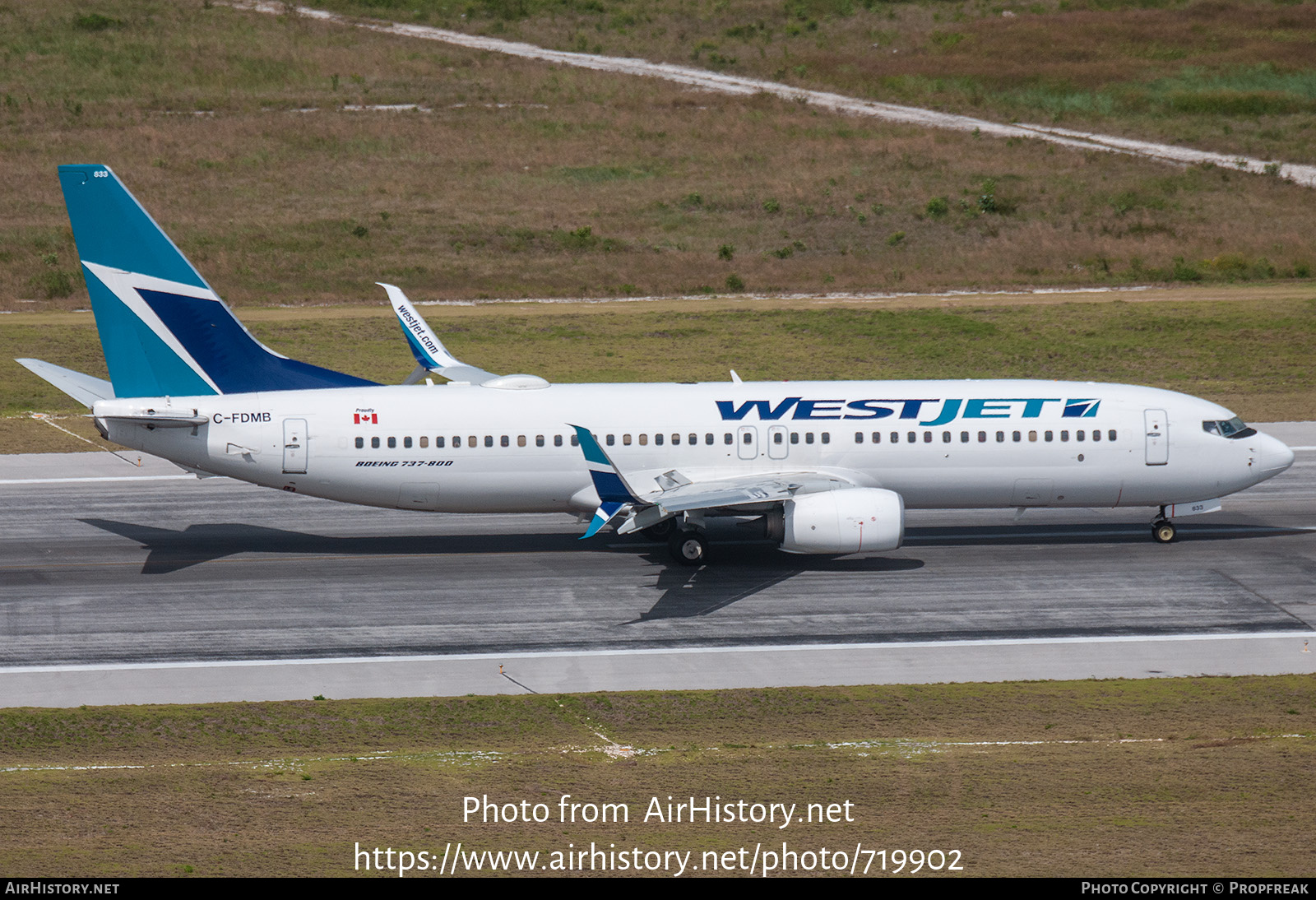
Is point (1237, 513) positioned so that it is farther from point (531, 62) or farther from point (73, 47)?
point (73, 47)

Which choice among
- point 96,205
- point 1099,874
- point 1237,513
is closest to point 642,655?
point 1099,874

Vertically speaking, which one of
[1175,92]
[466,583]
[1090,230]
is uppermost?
[1175,92]

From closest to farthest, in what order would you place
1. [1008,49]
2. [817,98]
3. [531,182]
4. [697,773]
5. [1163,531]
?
[697,773], [1163,531], [531,182], [817,98], [1008,49]

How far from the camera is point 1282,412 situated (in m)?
53.5

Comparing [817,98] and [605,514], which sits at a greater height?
[817,98]

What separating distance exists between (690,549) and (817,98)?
88.9m

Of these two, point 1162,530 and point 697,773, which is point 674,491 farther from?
point 1162,530

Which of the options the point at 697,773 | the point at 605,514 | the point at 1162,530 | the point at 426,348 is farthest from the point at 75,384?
the point at 1162,530

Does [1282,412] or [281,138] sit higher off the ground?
[281,138]

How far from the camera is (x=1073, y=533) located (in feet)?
128

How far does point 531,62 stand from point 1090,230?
55565 mm

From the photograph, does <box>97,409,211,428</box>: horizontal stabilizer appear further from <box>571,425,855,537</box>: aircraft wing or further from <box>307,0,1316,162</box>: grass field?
<box>307,0,1316,162</box>: grass field

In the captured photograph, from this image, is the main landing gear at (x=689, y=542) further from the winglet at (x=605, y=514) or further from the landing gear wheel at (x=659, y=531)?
the winglet at (x=605, y=514)

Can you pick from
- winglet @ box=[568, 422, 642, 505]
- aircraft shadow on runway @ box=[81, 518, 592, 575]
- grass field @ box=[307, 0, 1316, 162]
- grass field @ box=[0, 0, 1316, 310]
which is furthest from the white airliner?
grass field @ box=[307, 0, 1316, 162]
